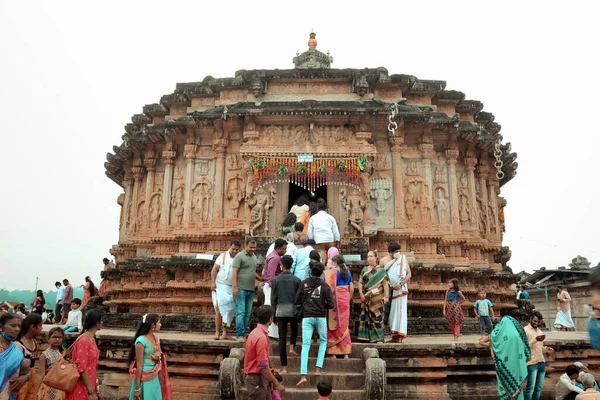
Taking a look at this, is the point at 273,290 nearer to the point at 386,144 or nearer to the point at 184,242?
the point at 184,242

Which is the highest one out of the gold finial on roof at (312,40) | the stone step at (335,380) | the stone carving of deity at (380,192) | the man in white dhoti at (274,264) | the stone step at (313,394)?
the gold finial on roof at (312,40)

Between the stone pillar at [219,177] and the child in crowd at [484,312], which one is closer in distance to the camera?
the child in crowd at [484,312]

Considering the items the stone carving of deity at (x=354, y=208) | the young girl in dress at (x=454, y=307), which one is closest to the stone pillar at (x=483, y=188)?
the stone carving of deity at (x=354, y=208)

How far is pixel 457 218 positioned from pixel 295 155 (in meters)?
5.61

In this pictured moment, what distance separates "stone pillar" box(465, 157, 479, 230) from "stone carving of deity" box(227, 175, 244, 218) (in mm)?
7739

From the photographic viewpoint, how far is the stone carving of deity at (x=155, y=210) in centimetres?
1570

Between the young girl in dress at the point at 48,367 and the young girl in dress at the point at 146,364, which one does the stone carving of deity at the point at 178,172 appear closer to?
the young girl in dress at the point at 48,367

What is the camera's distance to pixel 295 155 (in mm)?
13430

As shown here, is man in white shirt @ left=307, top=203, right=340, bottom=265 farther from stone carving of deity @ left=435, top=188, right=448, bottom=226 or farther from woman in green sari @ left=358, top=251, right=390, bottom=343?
stone carving of deity @ left=435, top=188, right=448, bottom=226

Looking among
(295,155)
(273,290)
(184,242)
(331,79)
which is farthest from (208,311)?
(331,79)

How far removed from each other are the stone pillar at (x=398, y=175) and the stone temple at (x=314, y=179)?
33mm

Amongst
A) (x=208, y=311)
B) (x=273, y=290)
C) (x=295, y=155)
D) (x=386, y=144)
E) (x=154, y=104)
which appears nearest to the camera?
(x=273, y=290)

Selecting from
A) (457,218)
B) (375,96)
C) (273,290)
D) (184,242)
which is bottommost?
(273,290)

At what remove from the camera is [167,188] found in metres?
15.1
